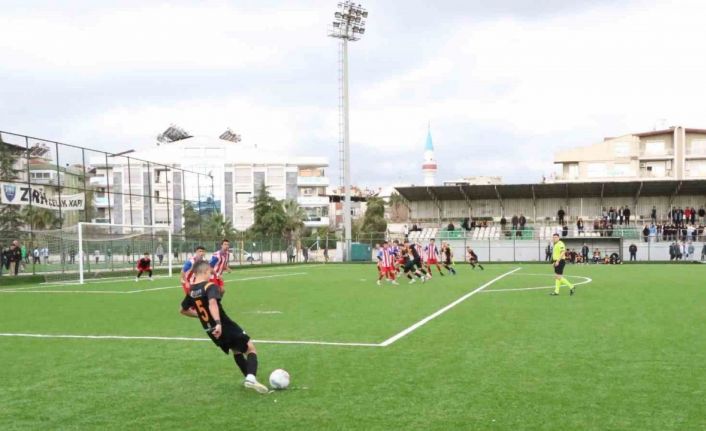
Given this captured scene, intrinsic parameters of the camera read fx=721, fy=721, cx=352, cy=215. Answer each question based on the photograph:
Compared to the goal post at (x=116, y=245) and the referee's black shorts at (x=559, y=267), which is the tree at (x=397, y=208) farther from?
the referee's black shorts at (x=559, y=267)

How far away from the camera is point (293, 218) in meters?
91.3

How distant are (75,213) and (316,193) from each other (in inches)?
2748

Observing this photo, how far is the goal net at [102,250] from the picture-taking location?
35.1 metres

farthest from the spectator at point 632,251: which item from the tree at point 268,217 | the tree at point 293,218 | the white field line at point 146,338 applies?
the white field line at point 146,338

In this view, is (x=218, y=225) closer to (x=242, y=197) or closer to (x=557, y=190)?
(x=242, y=197)

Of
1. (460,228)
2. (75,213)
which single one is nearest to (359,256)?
(460,228)

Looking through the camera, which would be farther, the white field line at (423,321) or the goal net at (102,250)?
the goal net at (102,250)

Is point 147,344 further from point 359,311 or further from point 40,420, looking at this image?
point 359,311

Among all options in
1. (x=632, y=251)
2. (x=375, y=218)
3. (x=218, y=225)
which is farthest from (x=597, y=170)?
(x=218, y=225)

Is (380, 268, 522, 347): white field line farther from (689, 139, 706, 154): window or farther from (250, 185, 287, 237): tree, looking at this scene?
(689, 139, 706, 154): window

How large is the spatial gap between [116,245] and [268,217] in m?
44.7

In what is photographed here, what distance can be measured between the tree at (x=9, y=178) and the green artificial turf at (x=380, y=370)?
17126 millimetres

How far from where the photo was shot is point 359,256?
2640 inches

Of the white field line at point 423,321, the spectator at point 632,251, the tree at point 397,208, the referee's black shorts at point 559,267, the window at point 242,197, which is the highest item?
the window at point 242,197
